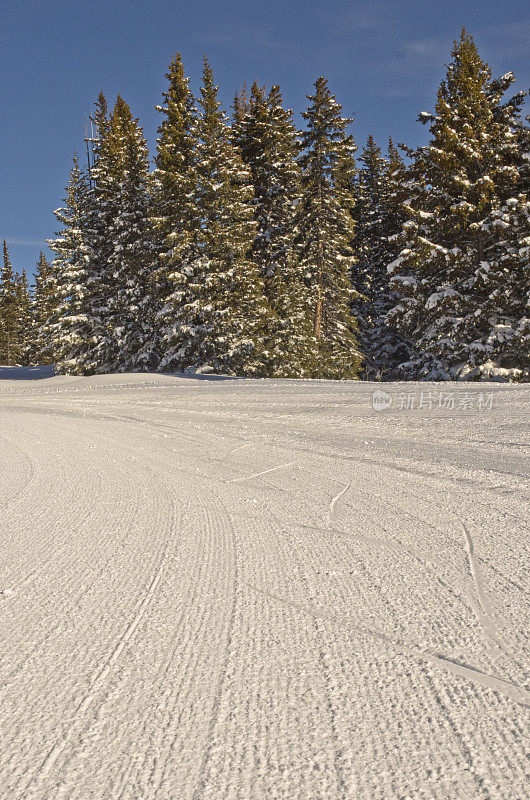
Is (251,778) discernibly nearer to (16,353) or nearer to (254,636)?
(254,636)

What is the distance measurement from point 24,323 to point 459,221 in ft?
187

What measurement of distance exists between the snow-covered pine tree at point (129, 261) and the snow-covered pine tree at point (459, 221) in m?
13.2

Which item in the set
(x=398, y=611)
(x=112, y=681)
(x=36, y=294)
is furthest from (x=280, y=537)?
(x=36, y=294)

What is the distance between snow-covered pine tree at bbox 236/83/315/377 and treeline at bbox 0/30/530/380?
0.09m

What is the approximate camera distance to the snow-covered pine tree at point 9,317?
60812mm

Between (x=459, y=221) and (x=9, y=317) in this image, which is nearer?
(x=459, y=221)

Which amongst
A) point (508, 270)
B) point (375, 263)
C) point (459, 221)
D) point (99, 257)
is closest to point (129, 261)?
point (99, 257)

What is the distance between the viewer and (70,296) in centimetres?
2816

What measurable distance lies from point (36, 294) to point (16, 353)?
30.7 feet

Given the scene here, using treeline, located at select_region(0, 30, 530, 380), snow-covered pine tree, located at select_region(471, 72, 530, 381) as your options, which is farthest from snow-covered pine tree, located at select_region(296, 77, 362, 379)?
snow-covered pine tree, located at select_region(471, 72, 530, 381)

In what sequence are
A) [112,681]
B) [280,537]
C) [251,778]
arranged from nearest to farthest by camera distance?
[251,778], [112,681], [280,537]

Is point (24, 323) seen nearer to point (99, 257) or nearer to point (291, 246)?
point (99, 257)

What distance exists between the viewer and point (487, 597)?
102 inches

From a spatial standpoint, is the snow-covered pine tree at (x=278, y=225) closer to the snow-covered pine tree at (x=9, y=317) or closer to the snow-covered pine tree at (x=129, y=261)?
the snow-covered pine tree at (x=129, y=261)
